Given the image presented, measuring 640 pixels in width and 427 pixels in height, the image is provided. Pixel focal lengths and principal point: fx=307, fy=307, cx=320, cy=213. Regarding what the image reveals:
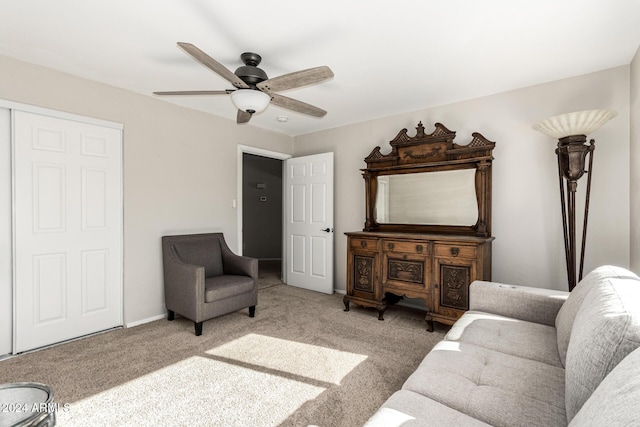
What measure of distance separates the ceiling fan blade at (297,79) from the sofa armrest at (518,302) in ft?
5.98

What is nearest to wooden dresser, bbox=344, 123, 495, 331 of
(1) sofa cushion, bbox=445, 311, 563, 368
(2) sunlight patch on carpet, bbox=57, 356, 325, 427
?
(1) sofa cushion, bbox=445, 311, 563, 368

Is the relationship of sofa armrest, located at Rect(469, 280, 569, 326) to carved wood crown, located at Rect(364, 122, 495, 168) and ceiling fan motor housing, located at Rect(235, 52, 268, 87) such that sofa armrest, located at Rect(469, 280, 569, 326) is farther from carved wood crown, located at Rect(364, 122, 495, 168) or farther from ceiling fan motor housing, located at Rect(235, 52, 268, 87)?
ceiling fan motor housing, located at Rect(235, 52, 268, 87)

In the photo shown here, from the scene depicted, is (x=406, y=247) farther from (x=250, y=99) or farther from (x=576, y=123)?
(x=250, y=99)

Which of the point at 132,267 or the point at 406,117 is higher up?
the point at 406,117

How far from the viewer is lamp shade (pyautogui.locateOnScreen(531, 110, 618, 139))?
2232 mm

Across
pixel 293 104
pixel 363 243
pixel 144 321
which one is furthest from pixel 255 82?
pixel 144 321

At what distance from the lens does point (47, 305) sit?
2.65m

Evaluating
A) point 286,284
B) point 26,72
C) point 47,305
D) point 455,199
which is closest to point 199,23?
point 26,72

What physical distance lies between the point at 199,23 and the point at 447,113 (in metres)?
2.68

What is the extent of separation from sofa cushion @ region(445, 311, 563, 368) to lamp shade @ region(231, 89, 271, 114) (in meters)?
2.02

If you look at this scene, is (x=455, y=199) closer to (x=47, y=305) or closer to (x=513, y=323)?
(x=513, y=323)

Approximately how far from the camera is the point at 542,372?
135 cm

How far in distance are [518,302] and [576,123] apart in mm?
1435

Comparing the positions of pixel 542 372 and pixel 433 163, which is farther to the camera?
pixel 433 163
